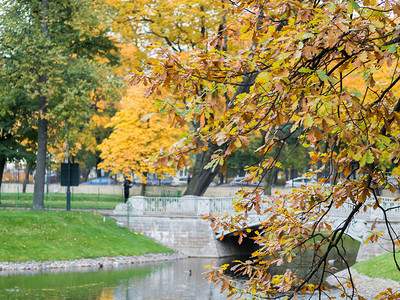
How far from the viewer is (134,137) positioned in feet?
126

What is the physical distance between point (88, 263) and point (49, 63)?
8467 millimetres

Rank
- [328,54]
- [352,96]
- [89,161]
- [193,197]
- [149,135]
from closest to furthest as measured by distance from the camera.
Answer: [352,96], [328,54], [193,197], [149,135], [89,161]

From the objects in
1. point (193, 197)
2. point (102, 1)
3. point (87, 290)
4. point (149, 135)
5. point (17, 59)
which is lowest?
point (87, 290)

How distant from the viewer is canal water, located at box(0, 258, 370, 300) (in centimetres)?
2019

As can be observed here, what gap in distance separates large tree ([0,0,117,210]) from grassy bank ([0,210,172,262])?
1.61 metres

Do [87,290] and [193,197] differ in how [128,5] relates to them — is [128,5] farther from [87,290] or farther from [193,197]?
[87,290]

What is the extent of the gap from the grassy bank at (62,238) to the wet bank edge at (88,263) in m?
0.28

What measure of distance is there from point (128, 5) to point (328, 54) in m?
27.7

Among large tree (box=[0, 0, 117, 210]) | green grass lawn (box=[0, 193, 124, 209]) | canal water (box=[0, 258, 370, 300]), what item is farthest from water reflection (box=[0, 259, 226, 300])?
green grass lawn (box=[0, 193, 124, 209])

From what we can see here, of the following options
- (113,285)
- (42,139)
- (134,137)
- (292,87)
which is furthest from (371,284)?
(134,137)

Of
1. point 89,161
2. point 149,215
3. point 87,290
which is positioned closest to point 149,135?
point 149,215

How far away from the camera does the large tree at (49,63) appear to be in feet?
89.5

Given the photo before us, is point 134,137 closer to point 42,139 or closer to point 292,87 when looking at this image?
point 42,139

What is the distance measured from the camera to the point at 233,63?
5.68 m
